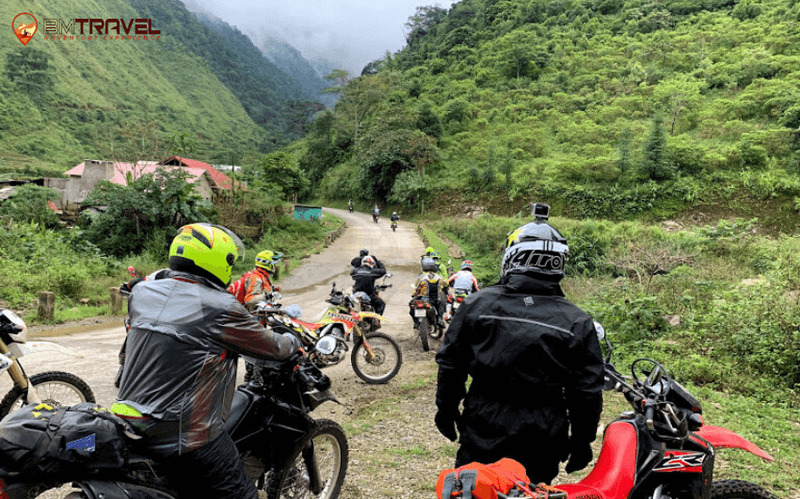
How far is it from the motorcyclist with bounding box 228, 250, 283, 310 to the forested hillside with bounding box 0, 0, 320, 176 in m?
15.6

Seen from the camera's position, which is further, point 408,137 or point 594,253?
point 408,137

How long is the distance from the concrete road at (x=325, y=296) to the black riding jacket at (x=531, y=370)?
4.84 m

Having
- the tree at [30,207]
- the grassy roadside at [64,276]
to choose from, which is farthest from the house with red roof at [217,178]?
the grassy roadside at [64,276]

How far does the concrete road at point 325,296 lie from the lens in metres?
→ 6.39

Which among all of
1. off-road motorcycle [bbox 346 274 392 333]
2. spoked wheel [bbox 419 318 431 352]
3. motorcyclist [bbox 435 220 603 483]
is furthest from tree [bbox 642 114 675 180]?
motorcyclist [bbox 435 220 603 483]

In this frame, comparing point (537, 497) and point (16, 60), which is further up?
point (16, 60)

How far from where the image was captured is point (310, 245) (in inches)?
960

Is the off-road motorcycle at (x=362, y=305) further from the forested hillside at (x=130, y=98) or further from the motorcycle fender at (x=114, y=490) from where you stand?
the forested hillside at (x=130, y=98)

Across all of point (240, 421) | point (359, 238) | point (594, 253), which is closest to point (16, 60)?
point (359, 238)

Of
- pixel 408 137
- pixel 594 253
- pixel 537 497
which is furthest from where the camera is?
pixel 408 137

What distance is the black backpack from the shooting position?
1.58 metres

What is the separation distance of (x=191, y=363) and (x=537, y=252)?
1.60 m

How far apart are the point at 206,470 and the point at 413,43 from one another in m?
94.8

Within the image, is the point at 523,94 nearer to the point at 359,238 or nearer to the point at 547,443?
the point at 359,238
